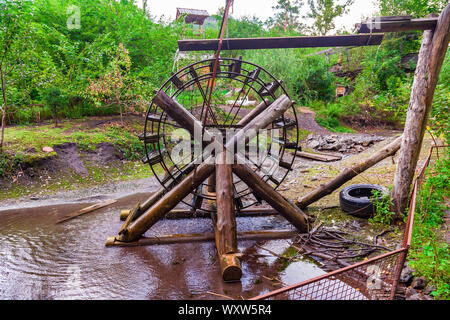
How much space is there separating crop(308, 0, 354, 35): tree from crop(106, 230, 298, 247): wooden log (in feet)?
85.8

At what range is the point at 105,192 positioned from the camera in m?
7.88

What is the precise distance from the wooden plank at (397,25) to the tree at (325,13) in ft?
80.4

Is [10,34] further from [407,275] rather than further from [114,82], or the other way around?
[407,275]

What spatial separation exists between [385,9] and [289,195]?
61.4ft

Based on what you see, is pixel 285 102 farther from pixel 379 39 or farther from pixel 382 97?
pixel 382 97

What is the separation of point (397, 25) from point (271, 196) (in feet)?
11.1

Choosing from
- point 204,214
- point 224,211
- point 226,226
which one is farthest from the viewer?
point 204,214

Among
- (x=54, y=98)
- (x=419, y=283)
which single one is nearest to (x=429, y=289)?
Answer: (x=419, y=283)

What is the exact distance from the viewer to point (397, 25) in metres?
4.43

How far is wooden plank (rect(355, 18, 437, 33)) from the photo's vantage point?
4.29 meters

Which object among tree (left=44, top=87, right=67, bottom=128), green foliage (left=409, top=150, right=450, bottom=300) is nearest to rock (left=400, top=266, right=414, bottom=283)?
green foliage (left=409, top=150, right=450, bottom=300)

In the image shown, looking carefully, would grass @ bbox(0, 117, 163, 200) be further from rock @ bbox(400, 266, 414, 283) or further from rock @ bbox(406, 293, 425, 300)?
rock @ bbox(406, 293, 425, 300)

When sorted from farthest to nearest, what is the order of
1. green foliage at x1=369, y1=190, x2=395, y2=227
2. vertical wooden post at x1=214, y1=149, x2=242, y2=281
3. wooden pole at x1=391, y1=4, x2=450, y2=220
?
green foliage at x1=369, y1=190, x2=395, y2=227
wooden pole at x1=391, y1=4, x2=450, y2=220
vertical wooden post at x1=214, y1=149, x2=242, y2=281
